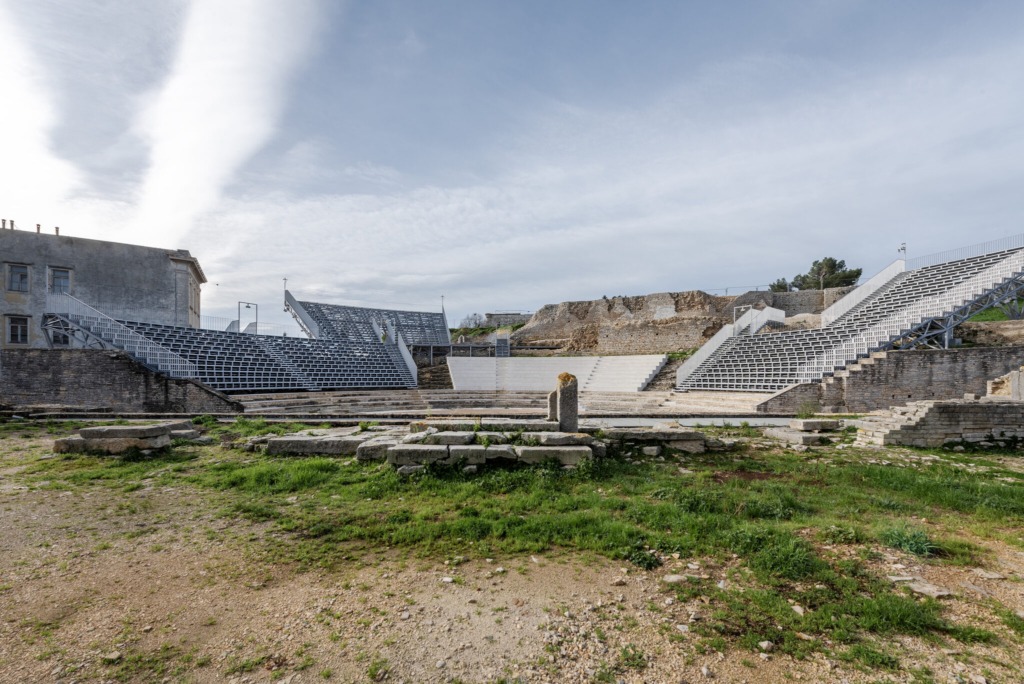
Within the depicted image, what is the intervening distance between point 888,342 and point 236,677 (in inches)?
835

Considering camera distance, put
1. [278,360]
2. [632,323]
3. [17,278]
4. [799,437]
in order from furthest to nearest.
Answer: [632,323] → [17,278] → [278,360] → [799,437]

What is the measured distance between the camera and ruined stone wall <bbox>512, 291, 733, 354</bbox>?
96.4ft

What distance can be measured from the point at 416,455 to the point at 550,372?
736 inches

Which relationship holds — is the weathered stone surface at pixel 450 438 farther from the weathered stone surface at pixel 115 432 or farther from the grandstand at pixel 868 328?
the grandstand at pixel 868 328

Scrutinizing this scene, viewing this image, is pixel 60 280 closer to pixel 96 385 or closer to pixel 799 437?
pixel 96 385

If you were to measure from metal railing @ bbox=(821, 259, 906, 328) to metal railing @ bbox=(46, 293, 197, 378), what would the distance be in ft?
99.1

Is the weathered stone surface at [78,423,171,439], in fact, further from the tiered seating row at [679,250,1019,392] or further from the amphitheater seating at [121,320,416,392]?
the tiered seating row at [679,250,1019,392]

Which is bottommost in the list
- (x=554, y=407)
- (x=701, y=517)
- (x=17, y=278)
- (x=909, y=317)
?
(x=701, y=517)

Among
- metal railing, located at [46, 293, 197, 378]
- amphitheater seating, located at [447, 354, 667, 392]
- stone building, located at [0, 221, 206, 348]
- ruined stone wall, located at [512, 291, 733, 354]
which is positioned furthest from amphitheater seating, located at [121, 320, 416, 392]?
ruined stone wall, located at [512, 291, 733, 354]

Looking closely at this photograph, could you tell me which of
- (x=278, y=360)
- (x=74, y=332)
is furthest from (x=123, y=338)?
(x=278, y=360)

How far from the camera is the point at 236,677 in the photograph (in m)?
2.43

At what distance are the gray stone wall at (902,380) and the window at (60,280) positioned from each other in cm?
3256

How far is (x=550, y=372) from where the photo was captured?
24359 mm

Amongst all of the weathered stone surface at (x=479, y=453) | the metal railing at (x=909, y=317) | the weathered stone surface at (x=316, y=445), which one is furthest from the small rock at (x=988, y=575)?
the metal railing at (x=909, y=317)
